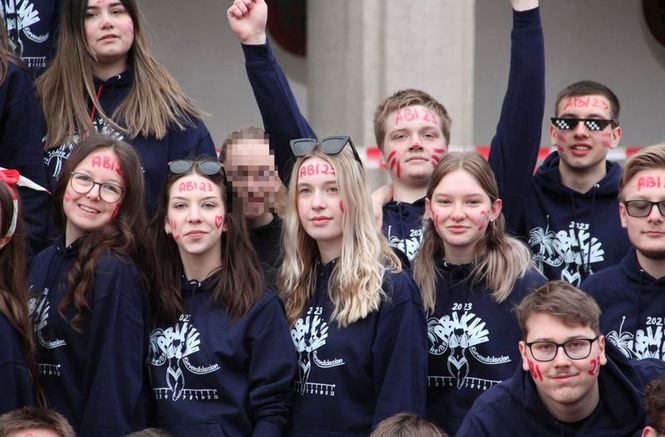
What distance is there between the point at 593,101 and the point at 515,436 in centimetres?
182

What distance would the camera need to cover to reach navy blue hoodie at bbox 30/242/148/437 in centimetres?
465

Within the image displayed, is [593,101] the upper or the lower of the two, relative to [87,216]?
upper

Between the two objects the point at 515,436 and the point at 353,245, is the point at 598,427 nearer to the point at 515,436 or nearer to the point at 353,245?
the point at 515,436

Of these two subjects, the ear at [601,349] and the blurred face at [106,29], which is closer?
the ear at [601,349]

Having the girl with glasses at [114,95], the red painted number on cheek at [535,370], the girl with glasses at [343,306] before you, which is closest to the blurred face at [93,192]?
the girl with glasses at [114,95]

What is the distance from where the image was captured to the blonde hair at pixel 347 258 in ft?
15.9

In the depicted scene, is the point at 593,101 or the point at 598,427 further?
the point at 593,101

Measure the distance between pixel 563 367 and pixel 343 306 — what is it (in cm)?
86

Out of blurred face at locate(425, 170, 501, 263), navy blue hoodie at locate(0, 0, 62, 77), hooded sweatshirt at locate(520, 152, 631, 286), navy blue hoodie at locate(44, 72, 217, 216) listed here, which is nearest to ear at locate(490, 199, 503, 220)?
blurred face at locate(425, 170, 501, 263)

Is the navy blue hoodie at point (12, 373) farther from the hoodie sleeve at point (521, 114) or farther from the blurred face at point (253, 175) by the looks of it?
the hoodie sleeve at point (521, 114)

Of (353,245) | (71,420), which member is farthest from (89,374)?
(353,245)

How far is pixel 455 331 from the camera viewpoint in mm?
4926

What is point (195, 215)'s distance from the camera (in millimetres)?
4906

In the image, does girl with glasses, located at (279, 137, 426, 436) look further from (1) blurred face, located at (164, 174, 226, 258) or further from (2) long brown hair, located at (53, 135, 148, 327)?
(2) long brown hair, located at (53, 135, 148, 327)
